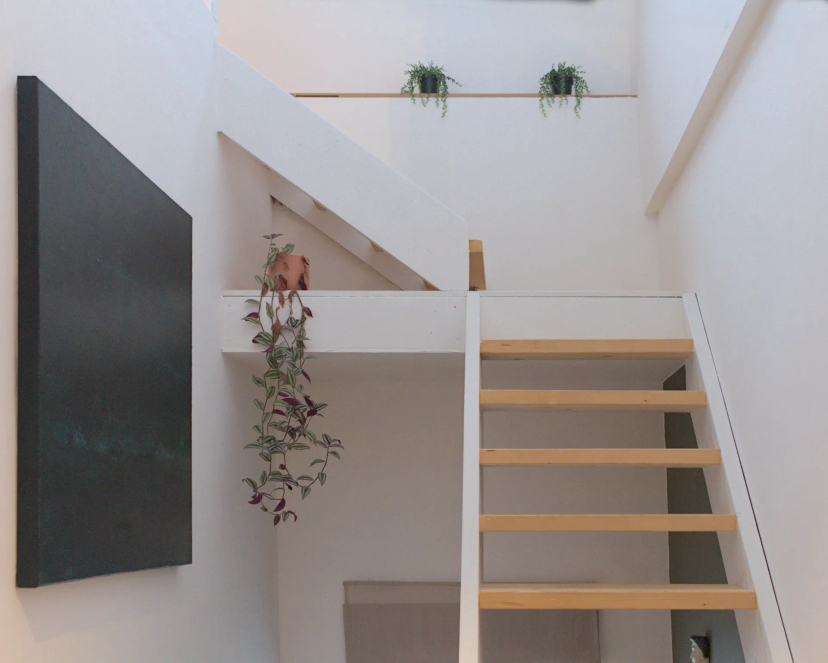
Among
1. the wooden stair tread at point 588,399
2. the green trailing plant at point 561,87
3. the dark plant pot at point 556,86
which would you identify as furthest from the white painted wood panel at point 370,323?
the dark plant pot at point 556,86

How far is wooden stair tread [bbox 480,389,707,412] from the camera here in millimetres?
3514

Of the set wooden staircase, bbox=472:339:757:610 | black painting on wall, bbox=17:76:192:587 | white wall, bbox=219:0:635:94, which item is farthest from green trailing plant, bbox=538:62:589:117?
black painting on wall, bbox=17:76:192:587

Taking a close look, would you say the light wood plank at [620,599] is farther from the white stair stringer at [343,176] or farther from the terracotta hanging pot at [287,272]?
the terracotta hanging pot at [287,272]

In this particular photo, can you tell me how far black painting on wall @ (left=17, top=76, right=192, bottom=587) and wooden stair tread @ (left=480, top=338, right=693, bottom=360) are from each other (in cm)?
133

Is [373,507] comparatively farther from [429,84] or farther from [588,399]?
[429,84]

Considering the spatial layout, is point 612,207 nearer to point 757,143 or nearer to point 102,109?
point 757,143

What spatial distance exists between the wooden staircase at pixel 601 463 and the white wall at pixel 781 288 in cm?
19

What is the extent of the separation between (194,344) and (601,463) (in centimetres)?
162

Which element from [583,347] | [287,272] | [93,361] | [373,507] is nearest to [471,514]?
[583,347]

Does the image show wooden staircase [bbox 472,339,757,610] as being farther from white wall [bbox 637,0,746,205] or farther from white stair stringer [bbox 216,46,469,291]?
white wall [bbox 637,0,746,205]

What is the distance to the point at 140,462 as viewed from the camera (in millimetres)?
2752

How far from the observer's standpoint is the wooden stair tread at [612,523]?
123 inches

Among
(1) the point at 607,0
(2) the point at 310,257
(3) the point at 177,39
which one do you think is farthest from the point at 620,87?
(3) the point at 177,39

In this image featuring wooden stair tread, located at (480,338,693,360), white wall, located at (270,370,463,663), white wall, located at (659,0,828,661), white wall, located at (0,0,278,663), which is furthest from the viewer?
white wall, located at (270,370,463,663)
